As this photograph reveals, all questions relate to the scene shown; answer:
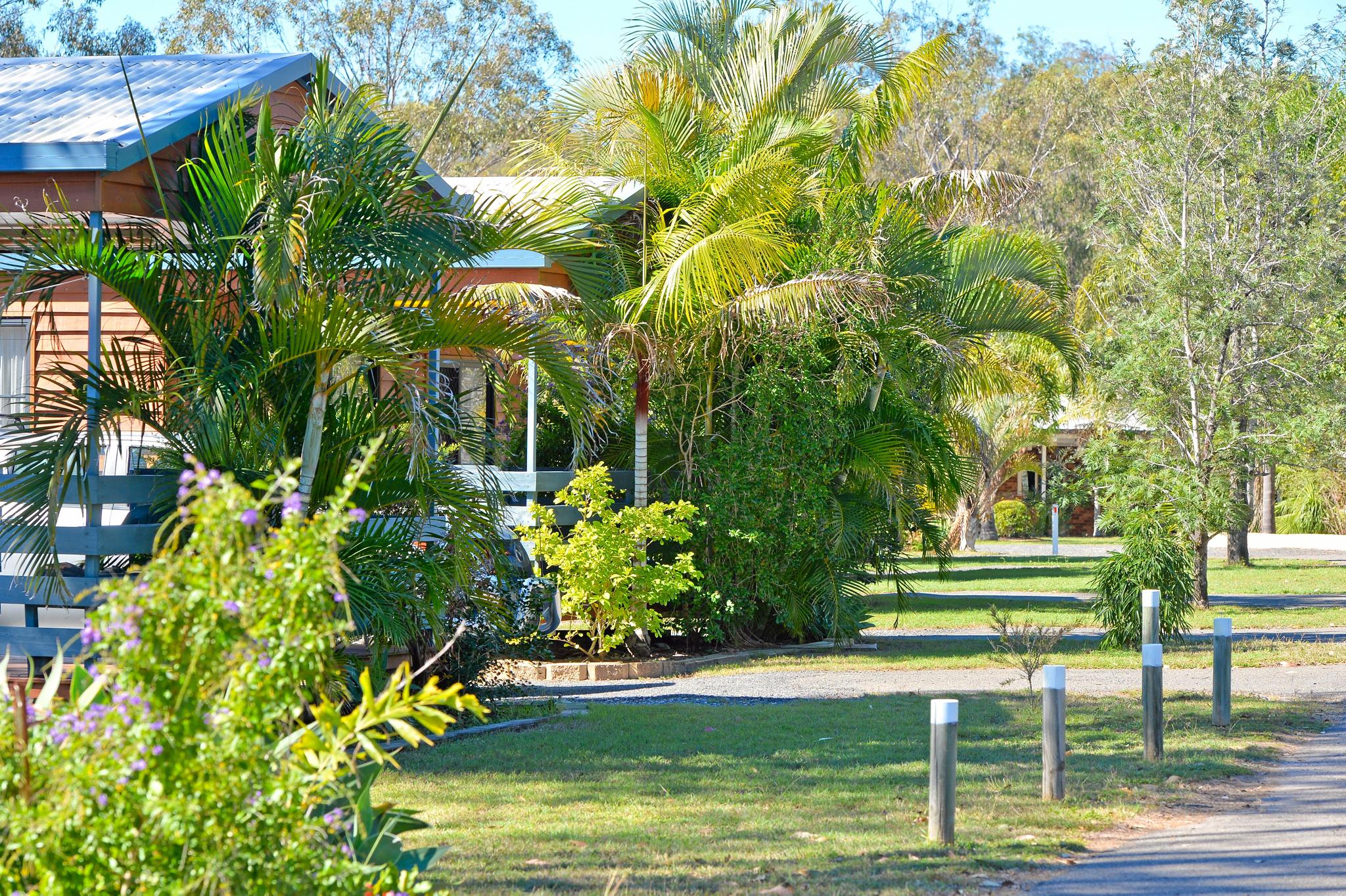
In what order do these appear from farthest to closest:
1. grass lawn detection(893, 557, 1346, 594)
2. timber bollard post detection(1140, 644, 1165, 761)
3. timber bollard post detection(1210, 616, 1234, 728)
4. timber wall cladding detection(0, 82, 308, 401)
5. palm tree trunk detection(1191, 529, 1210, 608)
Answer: grass lawn detection(893, 557, 1346, 594) < palm tree trunk detection(1191, 529, 1210, 608) < timber bollard post detection(1210, 616, 1234, 728) < timber bollard post detection(1140, 644, 1165, 761) < timber wall cladding detection(0, 82, 308, 401)

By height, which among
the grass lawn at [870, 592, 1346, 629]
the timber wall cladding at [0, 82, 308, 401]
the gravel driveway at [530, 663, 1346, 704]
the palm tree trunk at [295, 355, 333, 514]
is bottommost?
the gravel driveway at [530, 663, 1346, 704]

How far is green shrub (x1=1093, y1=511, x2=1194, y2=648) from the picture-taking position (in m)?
14.5

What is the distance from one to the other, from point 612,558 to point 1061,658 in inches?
180

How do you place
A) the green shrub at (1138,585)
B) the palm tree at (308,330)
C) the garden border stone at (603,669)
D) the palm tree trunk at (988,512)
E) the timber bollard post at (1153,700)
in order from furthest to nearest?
the palm tree trunk at (988,512)
the green shrub at (1138,585)
the garden border stone at (603,669)
the timber bollard post at (1153,700)
the palm tree at (308,330)

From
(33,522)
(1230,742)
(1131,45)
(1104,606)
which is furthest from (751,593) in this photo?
(1131,45)

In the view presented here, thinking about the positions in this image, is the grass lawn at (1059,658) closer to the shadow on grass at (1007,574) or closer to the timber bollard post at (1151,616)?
the timber bollard post at (1151,616)

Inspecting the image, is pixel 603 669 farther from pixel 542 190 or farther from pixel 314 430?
pixel 314 430

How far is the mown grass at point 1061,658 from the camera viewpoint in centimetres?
1351

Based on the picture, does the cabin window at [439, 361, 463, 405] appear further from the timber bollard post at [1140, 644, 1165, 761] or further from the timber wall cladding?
the timber bollard post at [1140, 644, 1165, 761]

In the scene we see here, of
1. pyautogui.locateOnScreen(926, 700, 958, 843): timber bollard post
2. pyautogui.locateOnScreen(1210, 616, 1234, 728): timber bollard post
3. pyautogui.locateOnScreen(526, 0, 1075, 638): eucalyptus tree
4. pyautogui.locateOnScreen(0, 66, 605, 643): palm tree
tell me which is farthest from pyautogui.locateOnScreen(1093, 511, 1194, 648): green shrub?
pyautogui.locateOnScreen(926, 700, 958, 843): timber bollard post

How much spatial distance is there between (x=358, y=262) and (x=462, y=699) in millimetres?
5418

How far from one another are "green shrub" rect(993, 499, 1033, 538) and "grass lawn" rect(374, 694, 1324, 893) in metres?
28.5

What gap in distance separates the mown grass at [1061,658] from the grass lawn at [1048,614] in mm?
1630

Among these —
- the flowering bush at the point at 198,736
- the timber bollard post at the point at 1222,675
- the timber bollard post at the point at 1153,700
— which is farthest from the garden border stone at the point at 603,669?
the flowering bush at the point at 198,736
